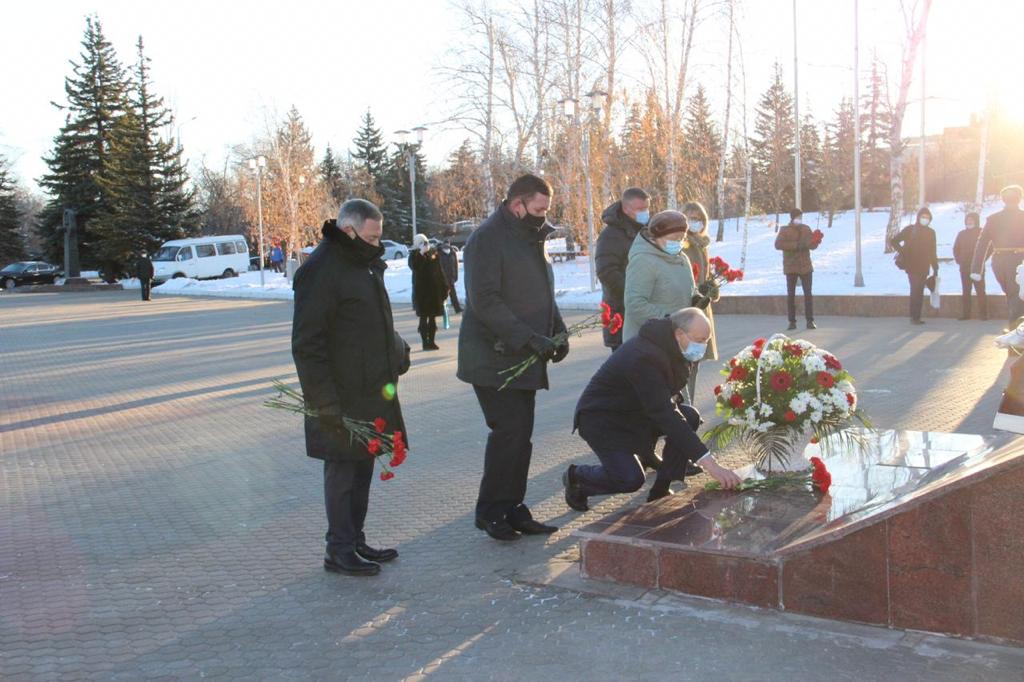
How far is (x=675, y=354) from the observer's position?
18.3ft

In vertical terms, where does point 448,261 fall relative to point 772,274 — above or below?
above

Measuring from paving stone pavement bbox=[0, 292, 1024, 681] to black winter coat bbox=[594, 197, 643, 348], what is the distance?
4.53 feet

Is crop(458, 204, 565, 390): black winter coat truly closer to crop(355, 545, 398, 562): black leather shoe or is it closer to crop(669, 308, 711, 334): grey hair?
crop(669, 308, 711, 334): grey hair

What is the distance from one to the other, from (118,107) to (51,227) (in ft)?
28.1

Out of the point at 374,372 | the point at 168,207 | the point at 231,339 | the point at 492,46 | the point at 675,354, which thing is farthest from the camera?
the point at 168,207

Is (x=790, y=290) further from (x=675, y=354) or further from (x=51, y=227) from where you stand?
(x=51, y=227)

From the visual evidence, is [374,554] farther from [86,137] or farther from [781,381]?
[86,137]

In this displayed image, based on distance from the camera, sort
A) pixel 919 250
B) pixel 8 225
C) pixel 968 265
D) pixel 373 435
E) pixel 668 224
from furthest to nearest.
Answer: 1. pixel 8 225
2. pixel 968 265
3. pixel 919 250
4. pixel 668 224
5. pixel 373 435

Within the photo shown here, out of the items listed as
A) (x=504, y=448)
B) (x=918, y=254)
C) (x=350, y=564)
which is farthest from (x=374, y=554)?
(x=918, y=254)

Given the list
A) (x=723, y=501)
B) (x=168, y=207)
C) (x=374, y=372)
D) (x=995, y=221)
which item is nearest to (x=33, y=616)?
(x=374, y=372)

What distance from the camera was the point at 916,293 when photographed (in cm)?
1628

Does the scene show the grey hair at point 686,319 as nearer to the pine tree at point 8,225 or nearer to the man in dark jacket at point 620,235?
the man in dark jacket at point 620,235

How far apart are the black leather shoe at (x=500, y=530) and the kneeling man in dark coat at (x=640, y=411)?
51 cm

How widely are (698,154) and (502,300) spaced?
35443mm
